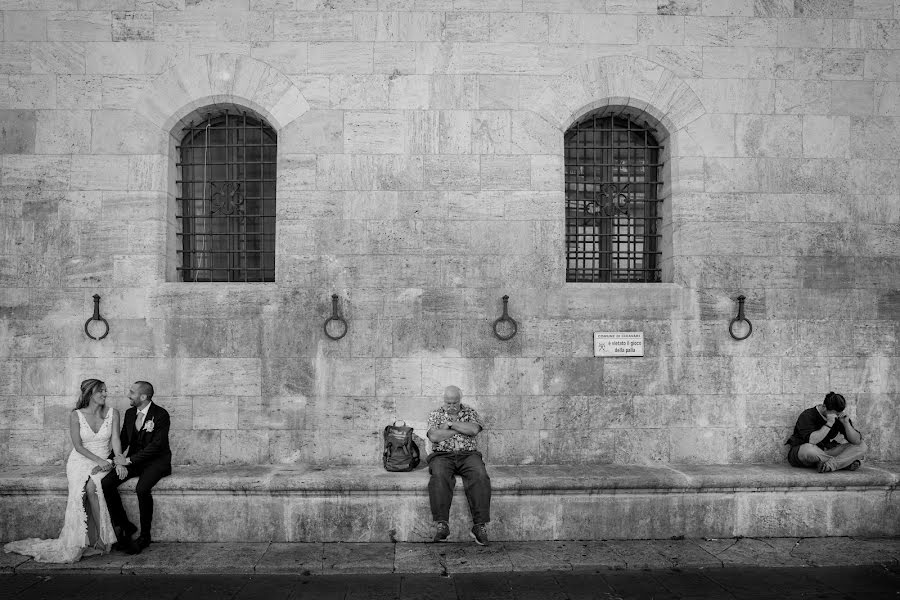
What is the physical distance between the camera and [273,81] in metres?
6.88

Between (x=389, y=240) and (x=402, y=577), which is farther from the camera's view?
(x=389, y=240)

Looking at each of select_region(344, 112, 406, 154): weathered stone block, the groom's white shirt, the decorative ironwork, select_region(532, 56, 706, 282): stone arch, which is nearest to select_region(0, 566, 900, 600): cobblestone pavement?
the groom's white shirt

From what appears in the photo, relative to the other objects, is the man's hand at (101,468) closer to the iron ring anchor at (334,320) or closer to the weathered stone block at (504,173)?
the iron ring anchor at (334,320)

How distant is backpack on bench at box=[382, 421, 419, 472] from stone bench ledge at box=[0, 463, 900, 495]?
0.10 metres

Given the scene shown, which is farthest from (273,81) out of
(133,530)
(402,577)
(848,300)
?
(848,300)

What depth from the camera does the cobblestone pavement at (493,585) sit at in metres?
5.05

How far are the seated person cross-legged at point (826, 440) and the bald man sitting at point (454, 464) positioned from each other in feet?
11.7

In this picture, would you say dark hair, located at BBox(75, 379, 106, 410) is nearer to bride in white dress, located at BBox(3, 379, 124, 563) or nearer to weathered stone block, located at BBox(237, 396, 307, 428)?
bride in white dress, located at BBox(3, 379, 124, 563)

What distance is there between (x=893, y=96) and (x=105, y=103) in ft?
30.5

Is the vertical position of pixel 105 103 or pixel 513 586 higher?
pixel 105 103

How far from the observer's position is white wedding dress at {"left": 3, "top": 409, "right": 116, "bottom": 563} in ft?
18.7

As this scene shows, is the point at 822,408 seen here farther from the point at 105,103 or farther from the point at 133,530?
the point at 105,103

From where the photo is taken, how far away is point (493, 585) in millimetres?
5250

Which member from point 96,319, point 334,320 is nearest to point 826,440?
point 334,320
